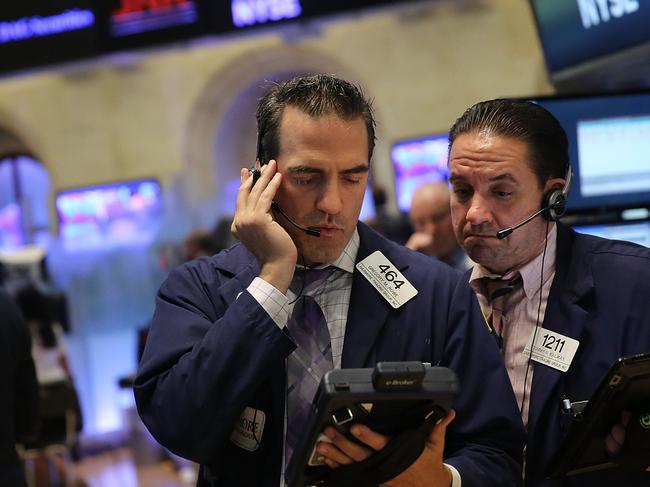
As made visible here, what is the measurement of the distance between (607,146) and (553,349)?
1.12 m

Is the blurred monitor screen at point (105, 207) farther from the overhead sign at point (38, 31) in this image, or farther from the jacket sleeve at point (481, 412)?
the jacket sleeve at point (481, 412)

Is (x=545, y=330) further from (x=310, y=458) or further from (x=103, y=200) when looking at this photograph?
(x=103, y=200)

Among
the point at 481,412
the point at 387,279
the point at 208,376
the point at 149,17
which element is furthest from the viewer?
→ the point at 149,17

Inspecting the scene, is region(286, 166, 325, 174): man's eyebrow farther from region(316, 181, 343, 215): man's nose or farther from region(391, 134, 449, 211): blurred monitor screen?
region(391, 134, 449, 211): blurred monitor screen

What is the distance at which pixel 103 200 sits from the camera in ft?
33.1

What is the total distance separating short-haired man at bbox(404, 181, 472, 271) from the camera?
4527 mm

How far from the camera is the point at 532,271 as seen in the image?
83.7 inches

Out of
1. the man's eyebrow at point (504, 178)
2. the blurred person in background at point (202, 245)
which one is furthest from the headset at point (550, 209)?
the blurred person in background at point (202, 245)

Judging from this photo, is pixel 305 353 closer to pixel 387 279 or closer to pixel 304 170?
pixel 387 279

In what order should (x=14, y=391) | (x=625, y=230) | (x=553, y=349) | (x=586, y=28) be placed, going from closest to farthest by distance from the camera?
(x=553, y=349)
(x=625, y=230)
(x=586, y=28)
(x=14, y=391)

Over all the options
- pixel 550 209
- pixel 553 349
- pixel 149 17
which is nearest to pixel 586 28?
pixel 550 209

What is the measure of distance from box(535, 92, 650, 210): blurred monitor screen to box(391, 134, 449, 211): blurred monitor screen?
5.42 meters

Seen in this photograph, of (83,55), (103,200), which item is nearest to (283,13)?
(83,55)

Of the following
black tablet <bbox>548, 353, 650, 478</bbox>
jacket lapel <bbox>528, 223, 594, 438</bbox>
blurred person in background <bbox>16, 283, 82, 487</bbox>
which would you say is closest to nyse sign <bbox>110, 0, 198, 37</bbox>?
blurred person in background <bbox>16, 283, 82, 487</bbox>
